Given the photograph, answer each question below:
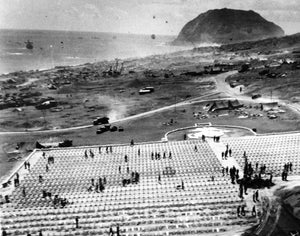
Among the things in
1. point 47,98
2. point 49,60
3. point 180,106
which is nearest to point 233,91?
point 180,106

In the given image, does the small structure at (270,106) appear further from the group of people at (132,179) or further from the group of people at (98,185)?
the group of people at (98,185)

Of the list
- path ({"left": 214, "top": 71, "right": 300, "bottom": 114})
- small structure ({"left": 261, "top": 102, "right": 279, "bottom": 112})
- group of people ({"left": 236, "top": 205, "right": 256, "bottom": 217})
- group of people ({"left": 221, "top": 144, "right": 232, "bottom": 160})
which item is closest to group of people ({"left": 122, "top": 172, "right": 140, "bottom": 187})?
group of people ({"left": 221, "top": 144, "right": 232, "bottom": 160})

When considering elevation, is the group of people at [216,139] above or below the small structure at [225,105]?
below

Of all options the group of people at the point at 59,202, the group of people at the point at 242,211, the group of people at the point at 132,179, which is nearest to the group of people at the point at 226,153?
the group of people at the point at 132,179

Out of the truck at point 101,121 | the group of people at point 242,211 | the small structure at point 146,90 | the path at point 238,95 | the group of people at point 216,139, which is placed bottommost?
the group of people at point 242,211

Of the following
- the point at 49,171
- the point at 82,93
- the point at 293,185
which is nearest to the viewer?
the point at 293,185

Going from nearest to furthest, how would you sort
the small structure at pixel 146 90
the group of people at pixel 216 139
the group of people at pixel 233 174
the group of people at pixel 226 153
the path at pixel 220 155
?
1. the group of people at pixel 233 174
2. the path at pixel 220 155
3. the group of people at pixel 226 153
4. the group of people at pixel 216 139
5. the small structure at pixel 146 90

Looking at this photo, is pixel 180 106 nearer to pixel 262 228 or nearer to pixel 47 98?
pixel 47 98

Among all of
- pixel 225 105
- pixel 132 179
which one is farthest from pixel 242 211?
pixel 225 105

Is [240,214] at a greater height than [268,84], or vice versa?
[268,84]

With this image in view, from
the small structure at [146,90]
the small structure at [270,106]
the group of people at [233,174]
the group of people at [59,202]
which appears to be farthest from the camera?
the small structure at [146,90]

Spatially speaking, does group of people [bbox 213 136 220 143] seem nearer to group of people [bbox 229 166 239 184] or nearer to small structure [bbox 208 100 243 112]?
group of people [bbox 229 166 239 184]
